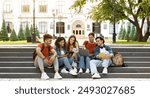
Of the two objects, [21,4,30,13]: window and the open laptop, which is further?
[21,4,30,13]: window

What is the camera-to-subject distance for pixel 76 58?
39.2 feet

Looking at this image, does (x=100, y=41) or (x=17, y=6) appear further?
(x=17, y=6)

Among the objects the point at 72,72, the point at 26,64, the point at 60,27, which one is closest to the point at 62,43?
the point at 72,72

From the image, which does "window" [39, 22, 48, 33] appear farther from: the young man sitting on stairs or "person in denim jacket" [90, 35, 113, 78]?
the young man sitting on stairs

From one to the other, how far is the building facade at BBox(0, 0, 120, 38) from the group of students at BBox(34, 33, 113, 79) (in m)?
48.8

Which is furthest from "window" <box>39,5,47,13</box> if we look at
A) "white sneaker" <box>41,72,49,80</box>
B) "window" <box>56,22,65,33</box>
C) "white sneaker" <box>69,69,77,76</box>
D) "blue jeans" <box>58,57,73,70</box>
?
"white sneaker" <box>41,72,49,80</box>

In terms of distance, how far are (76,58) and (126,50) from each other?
235 centimetres

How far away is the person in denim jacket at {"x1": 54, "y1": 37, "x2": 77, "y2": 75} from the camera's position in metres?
11.5

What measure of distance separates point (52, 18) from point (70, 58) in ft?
165

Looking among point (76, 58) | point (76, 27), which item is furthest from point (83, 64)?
point (76, 27)

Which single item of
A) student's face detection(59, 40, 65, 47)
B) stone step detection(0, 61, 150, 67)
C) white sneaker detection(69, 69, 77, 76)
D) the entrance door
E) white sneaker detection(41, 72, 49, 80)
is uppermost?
the entrance door

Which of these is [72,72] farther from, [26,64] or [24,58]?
[24,58]

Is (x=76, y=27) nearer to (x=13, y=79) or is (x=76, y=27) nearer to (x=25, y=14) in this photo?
(x=25, y=14)

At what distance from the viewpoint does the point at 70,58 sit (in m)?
11.7
